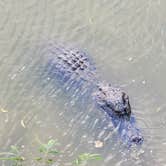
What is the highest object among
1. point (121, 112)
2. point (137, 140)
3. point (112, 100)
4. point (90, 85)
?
point (90, 85)

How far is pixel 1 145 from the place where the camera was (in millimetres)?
6172

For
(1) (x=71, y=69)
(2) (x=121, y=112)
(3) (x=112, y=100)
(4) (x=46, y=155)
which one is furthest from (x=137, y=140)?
(1) (x=71, y=69)

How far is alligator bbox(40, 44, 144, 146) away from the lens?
6191 mm

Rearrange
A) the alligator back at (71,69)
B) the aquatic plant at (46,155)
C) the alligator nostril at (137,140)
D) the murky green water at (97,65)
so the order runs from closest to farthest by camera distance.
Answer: the aquatic plant at (46,155)
the alligator nostril at (137,140)
the murky green water at (97,65)
the alligator back at (71,69)

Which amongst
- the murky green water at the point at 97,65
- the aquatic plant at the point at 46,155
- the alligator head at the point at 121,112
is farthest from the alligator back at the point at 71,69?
the aquatic plant at the point at 46,155

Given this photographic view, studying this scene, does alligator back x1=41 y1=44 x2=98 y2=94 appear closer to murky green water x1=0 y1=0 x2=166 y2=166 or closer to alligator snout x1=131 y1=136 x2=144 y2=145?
murky green water x1=0 y1=0 x2=166 y2=166

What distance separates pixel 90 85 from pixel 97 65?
556mm

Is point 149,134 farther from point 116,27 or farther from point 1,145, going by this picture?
point 116,27

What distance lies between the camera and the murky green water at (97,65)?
6164mm

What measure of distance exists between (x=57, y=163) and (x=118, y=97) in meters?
1.23

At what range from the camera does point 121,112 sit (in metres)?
6.26

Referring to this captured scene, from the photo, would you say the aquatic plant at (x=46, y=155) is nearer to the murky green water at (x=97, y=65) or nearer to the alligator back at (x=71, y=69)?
the murky green water at (x=97, y=65)

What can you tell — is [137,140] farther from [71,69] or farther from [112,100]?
[71,69]

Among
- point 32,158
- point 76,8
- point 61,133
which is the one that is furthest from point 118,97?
point 76,8
